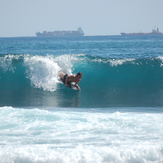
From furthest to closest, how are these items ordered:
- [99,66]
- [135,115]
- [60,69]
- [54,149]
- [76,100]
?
[99,66] < [60,69] < [76,100] < [135,115] < [54,149]

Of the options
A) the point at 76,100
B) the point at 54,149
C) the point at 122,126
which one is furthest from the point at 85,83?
the point at 54,149

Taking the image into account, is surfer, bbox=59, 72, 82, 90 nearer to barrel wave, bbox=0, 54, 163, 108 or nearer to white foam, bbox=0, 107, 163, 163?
barrel wave, bbox=0, 54, 163, 108

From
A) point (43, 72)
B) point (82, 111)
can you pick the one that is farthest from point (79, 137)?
point (43, 72)

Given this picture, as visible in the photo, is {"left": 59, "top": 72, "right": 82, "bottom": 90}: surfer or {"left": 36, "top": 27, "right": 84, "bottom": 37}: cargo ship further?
{"left": 36, "top": 27, "right": 84, "bottom": 37}: cargo ship

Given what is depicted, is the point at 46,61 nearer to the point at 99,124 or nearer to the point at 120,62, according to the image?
the point at 120,62

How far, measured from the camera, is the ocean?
23.1 ft

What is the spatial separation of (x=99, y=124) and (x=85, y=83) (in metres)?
7.15

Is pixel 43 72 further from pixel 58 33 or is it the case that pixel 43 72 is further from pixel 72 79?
pixel 58 33

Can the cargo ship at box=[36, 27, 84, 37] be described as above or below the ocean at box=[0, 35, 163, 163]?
above

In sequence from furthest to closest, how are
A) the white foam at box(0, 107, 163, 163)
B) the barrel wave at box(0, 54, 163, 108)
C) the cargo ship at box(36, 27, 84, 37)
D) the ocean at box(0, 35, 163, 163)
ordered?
the cargo ship at box(36, 27, 84, 37)
the barrel wave at box(0, 54, 163, 108)
the ocean at box(0, 35, 163, 163)
the white foam at box(0, 107, 163, 163)

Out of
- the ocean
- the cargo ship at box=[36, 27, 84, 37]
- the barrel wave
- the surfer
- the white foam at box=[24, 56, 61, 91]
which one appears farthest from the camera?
the cargo ship at box=[36, 27, 84, 37]

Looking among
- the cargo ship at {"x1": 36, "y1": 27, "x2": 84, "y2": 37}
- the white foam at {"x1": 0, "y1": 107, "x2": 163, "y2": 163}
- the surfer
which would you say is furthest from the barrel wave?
the cargo ship at {"x1": 36, "y1": 27, "x2": 84, "y2": 37}

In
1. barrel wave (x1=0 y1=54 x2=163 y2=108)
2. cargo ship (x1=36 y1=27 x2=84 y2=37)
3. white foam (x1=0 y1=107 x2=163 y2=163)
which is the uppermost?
cargo ship (x1=36 y1=27 x2=84 y2=37)

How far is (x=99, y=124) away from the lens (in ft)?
29.2
